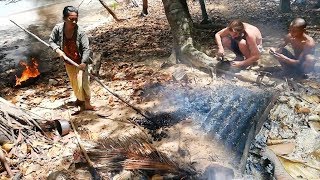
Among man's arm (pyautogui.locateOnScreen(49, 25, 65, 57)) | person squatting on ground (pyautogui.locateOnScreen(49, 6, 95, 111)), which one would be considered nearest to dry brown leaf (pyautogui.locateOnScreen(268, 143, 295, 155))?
person squatting on ground (pyautogui.locateOnScreen(49, 6, 95, 111))

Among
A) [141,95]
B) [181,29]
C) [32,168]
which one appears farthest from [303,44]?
[32,168]

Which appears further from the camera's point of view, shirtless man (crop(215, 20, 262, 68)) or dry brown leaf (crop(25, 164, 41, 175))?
shirtless man (crop(215, 20, 262, 68))

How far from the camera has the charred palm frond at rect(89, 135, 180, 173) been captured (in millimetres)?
3598

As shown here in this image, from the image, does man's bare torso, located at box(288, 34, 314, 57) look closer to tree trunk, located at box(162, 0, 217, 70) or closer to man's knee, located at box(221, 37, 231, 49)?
man's knee, located at box(221, 37, 231, 49)

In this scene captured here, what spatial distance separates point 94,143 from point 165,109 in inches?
63.3

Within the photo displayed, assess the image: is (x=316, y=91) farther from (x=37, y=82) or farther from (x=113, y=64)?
(x=37, y=82)

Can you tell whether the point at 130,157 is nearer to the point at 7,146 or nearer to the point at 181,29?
the point at 7,146

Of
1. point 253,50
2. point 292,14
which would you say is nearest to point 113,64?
point 253,50

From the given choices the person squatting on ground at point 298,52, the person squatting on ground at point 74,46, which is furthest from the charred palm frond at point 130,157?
the person squatting on ground at point 298,52

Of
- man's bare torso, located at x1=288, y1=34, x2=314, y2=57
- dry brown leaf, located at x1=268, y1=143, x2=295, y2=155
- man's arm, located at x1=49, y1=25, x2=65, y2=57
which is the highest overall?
man's arm, located at x1=49, y1=25, x2=65, y2=57

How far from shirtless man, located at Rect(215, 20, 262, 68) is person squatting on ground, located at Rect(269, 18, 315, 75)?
1.31ft

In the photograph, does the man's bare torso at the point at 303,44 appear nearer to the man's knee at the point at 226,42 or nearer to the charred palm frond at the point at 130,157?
the man's knee at the point at 226,42

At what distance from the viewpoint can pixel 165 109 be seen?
5.45m

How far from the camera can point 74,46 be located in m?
5.32
